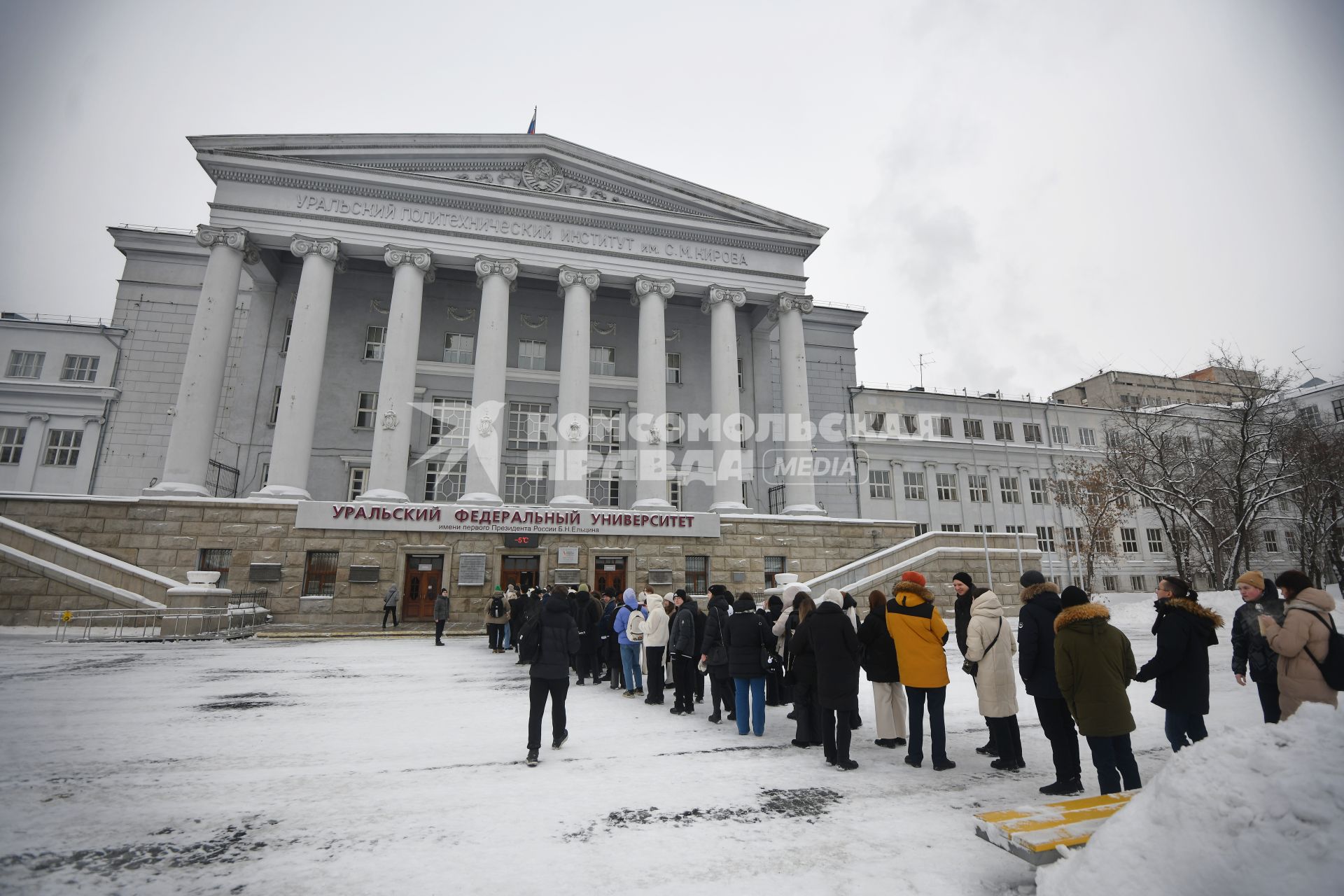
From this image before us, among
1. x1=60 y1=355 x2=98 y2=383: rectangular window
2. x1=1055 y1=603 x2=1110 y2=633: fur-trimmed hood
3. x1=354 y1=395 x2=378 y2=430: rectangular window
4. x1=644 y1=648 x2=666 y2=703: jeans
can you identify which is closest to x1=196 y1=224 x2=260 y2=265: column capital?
x1=354 y1=395 x2=378 y2=430: rectangular window

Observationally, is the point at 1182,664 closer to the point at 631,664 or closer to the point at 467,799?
the point at 467,799

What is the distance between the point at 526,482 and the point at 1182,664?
27.0 metres

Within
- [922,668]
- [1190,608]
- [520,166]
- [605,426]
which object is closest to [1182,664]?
[1190,608]

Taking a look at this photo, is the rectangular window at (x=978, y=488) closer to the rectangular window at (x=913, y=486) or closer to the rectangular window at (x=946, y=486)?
the rectangular window at (x=946, y=486)

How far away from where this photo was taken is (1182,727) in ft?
20.5

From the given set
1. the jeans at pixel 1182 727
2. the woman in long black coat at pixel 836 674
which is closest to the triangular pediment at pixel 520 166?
the woman in long black coat at pixel 836 674

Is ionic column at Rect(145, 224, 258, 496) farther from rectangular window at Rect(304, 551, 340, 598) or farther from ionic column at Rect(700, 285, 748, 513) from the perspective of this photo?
ionic column at Rect(700, 285, 748, 513)

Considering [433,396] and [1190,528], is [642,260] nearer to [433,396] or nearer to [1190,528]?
→ [433,396]

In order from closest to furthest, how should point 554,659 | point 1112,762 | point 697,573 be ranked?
point 1112,762, point 554,659, point 697,573

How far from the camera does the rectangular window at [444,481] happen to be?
28.7 m

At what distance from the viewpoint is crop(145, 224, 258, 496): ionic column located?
23391mm

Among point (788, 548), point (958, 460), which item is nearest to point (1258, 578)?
point (788, 548)

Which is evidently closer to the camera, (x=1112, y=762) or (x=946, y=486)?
(x=1112, y=762)

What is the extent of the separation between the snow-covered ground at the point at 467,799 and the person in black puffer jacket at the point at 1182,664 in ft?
2.20
